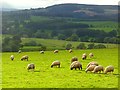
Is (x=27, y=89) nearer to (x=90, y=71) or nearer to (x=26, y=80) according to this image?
(x=26, y=80)

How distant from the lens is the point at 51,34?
167000mm

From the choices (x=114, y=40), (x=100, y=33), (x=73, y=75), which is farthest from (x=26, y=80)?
(x=100, y=33)

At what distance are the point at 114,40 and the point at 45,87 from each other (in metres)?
101

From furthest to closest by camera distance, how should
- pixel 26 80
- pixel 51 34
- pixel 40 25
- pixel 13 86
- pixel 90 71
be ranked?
pixel 40 25 < pixel 51 34 < pixel 90 71 < pixel 26 80 < pixel 13 86

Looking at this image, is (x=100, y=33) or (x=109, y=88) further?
(x=100, y=33)

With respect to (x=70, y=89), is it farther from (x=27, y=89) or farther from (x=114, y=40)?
(x=114, y=40)

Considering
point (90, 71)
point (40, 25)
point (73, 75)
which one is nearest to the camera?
point (73, 75)

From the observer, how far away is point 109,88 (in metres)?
22.3

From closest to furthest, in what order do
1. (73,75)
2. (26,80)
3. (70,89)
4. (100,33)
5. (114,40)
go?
(70,89) → (26,80) → (73,75) → (114,40) → (100,33)

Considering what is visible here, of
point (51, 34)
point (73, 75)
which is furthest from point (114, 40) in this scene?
point (73, 75)

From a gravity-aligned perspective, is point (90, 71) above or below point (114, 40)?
above

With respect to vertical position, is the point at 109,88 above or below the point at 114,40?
above

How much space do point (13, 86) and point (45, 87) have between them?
2.51m

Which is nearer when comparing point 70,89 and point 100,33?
point 70,89
